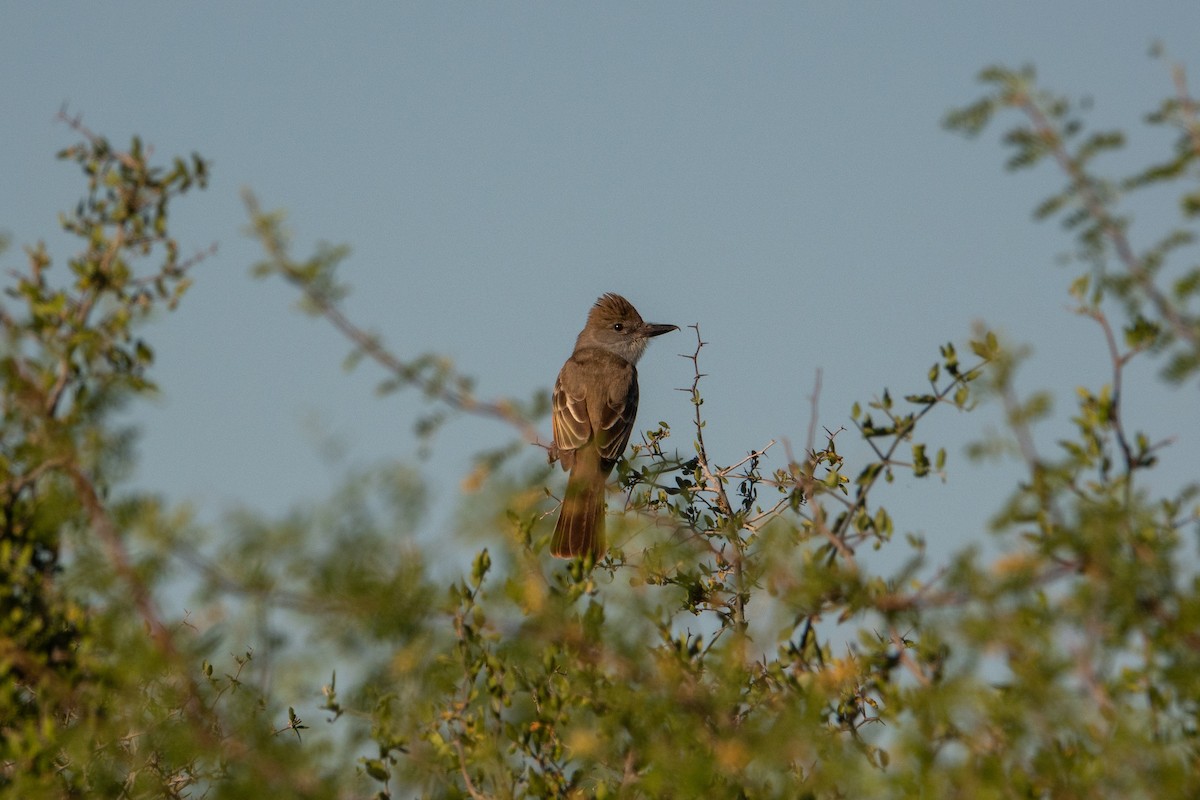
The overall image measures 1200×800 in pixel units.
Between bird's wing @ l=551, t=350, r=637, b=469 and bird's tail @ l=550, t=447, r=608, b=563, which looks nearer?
bird's tail @ l=550, t=447, r=608, b=563

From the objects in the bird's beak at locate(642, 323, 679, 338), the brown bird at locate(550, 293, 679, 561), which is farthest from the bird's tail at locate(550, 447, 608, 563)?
the bird's beak at locate(642, 323, 679, 338)

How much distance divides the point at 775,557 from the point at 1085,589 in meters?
0.91

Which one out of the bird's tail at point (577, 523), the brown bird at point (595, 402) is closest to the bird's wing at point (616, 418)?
the brown bird at point (595, 402)

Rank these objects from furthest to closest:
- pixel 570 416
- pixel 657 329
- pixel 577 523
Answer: pixel 657 329 → pixel 570 416 → pixel 577 523

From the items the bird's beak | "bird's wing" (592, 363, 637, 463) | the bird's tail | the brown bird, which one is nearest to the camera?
the bird's tail

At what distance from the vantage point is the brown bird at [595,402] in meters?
8.24

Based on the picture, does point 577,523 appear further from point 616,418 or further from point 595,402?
point 595,402

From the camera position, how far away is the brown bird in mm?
8242

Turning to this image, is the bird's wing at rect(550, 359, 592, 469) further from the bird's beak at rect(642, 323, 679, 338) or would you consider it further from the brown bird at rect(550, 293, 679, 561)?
the bird's beak at rect(642, 323, 679, 338)

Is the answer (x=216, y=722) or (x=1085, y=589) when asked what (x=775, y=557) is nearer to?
(x=1085, y=589)

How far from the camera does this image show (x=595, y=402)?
10.1m

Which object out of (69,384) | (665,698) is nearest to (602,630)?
(665,698)

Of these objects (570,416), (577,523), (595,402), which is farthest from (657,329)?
(577,523)

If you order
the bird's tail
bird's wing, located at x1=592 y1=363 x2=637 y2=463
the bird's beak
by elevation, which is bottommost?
the bird's tail
